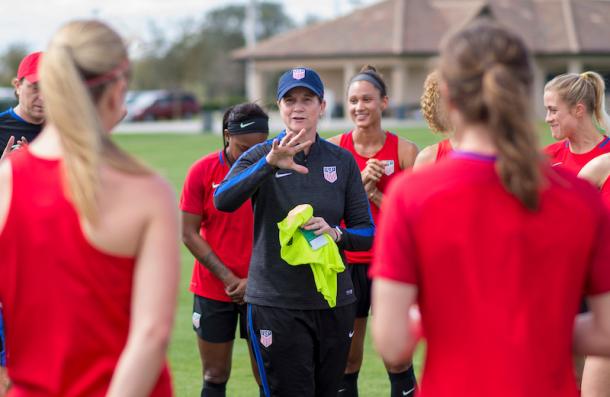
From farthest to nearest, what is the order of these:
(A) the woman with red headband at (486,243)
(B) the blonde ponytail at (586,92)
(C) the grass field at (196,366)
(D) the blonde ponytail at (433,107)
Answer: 1. (C) the grass field at (196,366)
2. (D) the blonde ponytail at (433,107)
3. (B) the blonde ponytail at (586,92)
4. (A) the woman with red headband at (486,243)

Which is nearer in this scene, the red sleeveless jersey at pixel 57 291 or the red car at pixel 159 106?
the red sleeveless jersey at pixel 57 291

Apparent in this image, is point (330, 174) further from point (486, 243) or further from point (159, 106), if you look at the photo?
point (159, 106)

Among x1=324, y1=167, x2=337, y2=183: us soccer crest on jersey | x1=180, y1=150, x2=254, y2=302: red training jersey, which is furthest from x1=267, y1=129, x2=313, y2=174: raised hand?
x1=180, y1=150, x2=254, y2=302: red training jersey

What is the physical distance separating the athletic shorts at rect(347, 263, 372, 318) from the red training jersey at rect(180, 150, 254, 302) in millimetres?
811

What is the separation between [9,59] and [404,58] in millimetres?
33174

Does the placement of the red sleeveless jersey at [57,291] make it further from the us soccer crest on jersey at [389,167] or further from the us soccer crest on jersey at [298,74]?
the us soccer crest on jersey at [389,167]

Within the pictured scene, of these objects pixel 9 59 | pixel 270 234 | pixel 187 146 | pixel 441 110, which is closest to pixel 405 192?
pixel 270 234

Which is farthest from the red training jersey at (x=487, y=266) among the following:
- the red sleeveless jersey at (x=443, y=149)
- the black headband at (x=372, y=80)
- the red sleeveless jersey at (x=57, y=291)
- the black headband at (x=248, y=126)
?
the black headband at (x=372, y=80)

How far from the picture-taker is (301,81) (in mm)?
5191

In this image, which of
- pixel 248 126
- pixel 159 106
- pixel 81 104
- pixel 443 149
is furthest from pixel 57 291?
pixel 159 106

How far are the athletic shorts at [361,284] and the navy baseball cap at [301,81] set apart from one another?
162cm

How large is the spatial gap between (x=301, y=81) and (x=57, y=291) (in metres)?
2.73

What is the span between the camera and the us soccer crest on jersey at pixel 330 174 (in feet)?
16.6

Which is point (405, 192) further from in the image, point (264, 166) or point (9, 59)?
point (9, 59)
